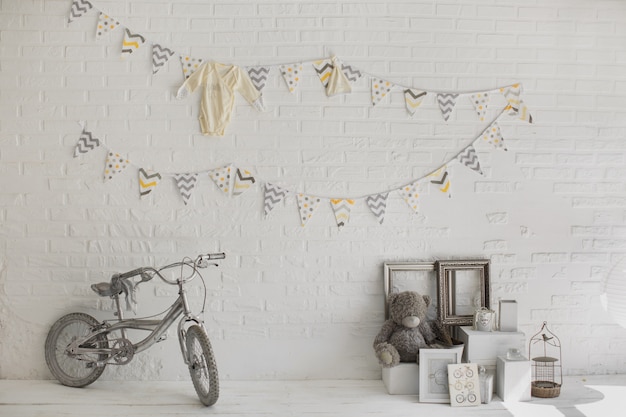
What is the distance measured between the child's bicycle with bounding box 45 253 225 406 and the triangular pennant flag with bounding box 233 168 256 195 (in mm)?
414

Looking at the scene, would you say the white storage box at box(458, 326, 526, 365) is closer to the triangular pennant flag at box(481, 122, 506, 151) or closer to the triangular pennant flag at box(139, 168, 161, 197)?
the triangular pennant flag at box(481, 122, 506, 151)

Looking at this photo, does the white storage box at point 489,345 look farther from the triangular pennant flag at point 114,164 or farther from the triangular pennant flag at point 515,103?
the triangular pennant flag at point 114,164

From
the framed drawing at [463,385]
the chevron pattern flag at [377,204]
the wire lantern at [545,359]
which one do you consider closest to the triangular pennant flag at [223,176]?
the chevron pattern flag at [377,204]

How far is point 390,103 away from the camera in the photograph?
3.39 metres

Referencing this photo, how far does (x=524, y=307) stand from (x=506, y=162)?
0.75 meters

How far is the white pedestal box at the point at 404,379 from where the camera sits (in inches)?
125

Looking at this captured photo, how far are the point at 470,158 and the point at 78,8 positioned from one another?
2.09 m

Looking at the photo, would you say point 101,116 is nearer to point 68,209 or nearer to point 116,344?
point 68,209

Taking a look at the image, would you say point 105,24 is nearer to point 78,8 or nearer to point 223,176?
point 78,8

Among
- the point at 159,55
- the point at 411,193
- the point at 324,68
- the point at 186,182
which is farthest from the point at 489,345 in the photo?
the point at 159,55

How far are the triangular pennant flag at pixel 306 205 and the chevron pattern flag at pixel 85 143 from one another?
1052 mm

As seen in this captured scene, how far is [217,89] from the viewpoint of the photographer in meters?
3.34

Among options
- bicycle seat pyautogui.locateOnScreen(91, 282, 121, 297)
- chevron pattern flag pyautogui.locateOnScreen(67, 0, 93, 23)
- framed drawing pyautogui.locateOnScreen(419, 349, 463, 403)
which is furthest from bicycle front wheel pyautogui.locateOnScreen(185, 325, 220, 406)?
chevron pattern flag pyautogui.locateOnScreen(67, 0, 93, 23)

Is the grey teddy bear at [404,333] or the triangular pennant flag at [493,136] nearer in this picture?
the grey teddy bear at [404,333]
